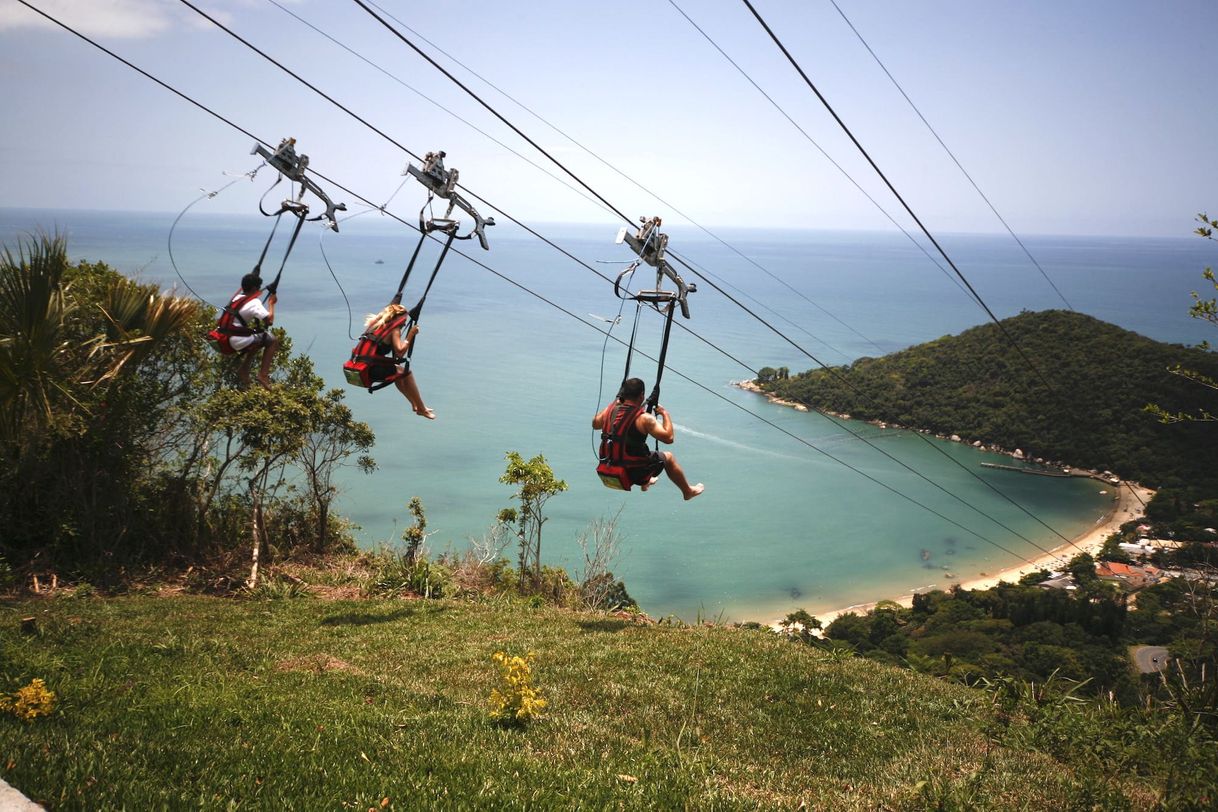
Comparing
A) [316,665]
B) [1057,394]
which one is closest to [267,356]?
[316,665]

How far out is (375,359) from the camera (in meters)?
8.66

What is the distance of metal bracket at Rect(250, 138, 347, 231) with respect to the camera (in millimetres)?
8773

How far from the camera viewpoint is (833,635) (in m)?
29.5

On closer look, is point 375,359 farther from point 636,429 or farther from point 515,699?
point 515,699

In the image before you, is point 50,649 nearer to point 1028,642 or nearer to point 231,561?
point 231,561

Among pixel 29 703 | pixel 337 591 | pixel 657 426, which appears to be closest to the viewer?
pixel 29 703

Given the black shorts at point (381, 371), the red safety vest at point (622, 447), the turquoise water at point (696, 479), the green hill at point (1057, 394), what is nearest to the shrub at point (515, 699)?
the red safety vest at point (622, 447)

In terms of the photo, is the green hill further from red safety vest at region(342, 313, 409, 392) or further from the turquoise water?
red safety vest at region(342, 313, 409, 392)

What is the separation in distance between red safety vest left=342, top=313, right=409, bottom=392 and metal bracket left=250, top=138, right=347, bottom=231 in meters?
1.24

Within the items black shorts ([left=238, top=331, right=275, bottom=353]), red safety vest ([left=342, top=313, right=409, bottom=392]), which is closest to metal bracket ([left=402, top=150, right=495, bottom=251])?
red safety vest ([left=342, top=313, right=409, bottom=392])

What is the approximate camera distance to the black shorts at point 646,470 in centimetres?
877

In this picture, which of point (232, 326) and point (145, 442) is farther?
point (145, 442)

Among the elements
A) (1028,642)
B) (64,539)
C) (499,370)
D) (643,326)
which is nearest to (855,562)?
(1028,642)

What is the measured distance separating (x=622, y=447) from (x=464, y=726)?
329cm
